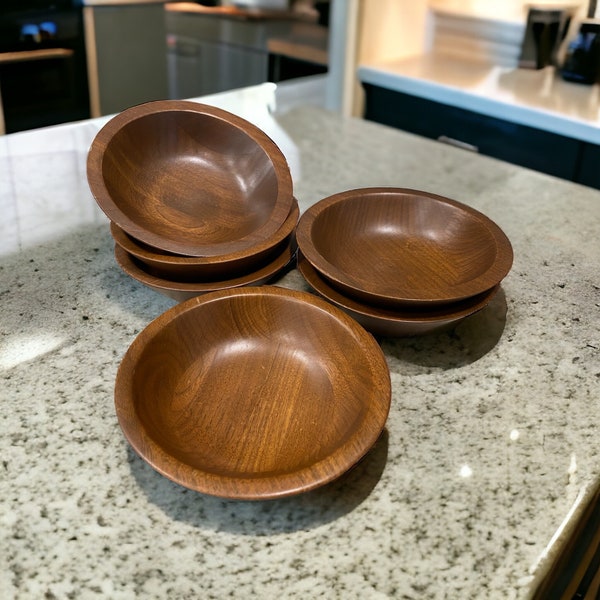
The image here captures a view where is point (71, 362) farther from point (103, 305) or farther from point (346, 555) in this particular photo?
point (346, 555)

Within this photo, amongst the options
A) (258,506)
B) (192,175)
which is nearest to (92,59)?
(192,175)

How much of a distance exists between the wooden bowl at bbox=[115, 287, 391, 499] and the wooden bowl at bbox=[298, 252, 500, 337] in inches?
2.3

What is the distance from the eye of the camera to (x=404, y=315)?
72 cm

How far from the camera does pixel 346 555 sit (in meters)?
0.52

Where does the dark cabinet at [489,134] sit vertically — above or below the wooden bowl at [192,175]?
below

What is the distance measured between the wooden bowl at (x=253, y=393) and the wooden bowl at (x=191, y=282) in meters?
0.08


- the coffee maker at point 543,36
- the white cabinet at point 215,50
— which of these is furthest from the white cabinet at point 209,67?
the coffee maker at point 543,36

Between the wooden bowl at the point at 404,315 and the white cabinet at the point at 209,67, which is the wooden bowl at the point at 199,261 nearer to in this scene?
the wooden bowl at the point at 404,315

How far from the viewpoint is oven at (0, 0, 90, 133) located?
1530mm

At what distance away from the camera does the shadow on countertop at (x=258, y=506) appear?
548 mm

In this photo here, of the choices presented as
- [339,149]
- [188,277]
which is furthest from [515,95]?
[188,277]

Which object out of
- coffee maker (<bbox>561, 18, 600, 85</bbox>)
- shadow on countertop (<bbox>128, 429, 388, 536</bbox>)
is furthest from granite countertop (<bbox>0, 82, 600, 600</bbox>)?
coffee maker (<bbox>561, 18, 600, 85</bbox>)

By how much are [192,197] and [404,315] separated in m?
0.38

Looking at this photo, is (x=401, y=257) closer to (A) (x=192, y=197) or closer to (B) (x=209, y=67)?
(A) (x=192, y=197)
